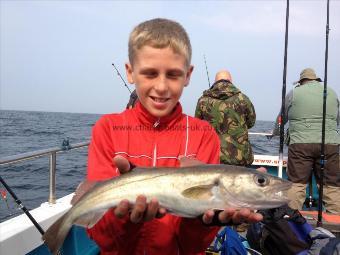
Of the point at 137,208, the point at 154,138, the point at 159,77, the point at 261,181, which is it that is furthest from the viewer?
the point at 154,138

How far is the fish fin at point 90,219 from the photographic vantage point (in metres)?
2.54

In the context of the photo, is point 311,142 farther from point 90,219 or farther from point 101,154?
point 90,219

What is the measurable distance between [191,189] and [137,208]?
1.18ft

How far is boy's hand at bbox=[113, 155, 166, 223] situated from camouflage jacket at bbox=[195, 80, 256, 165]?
481cm

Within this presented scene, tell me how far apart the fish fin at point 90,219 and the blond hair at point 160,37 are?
1.21m

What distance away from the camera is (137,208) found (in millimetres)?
2385

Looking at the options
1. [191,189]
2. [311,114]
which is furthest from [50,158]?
[311,114]

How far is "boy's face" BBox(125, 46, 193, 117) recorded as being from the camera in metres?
2.80

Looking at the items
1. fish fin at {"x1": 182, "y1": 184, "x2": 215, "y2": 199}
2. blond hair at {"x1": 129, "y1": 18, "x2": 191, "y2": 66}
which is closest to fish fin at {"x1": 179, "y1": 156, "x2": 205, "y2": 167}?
fish fin at {"x1": 182, "y1": 184, "x2": 215, "y2": 199}

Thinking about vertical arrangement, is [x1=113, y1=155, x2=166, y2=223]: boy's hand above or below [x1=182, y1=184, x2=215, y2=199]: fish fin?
below

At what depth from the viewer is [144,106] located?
9.85 feet

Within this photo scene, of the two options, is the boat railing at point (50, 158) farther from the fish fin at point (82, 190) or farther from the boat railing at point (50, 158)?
the fish fin at point (82, 190)

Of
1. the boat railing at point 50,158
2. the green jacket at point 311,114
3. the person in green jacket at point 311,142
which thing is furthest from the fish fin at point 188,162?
the green jacket at point 311,114

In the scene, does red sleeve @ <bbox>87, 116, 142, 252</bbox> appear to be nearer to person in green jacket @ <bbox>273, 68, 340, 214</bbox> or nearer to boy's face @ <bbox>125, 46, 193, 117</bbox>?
boy's face @ <bbox>125, 46, 193, 117</bbox>
